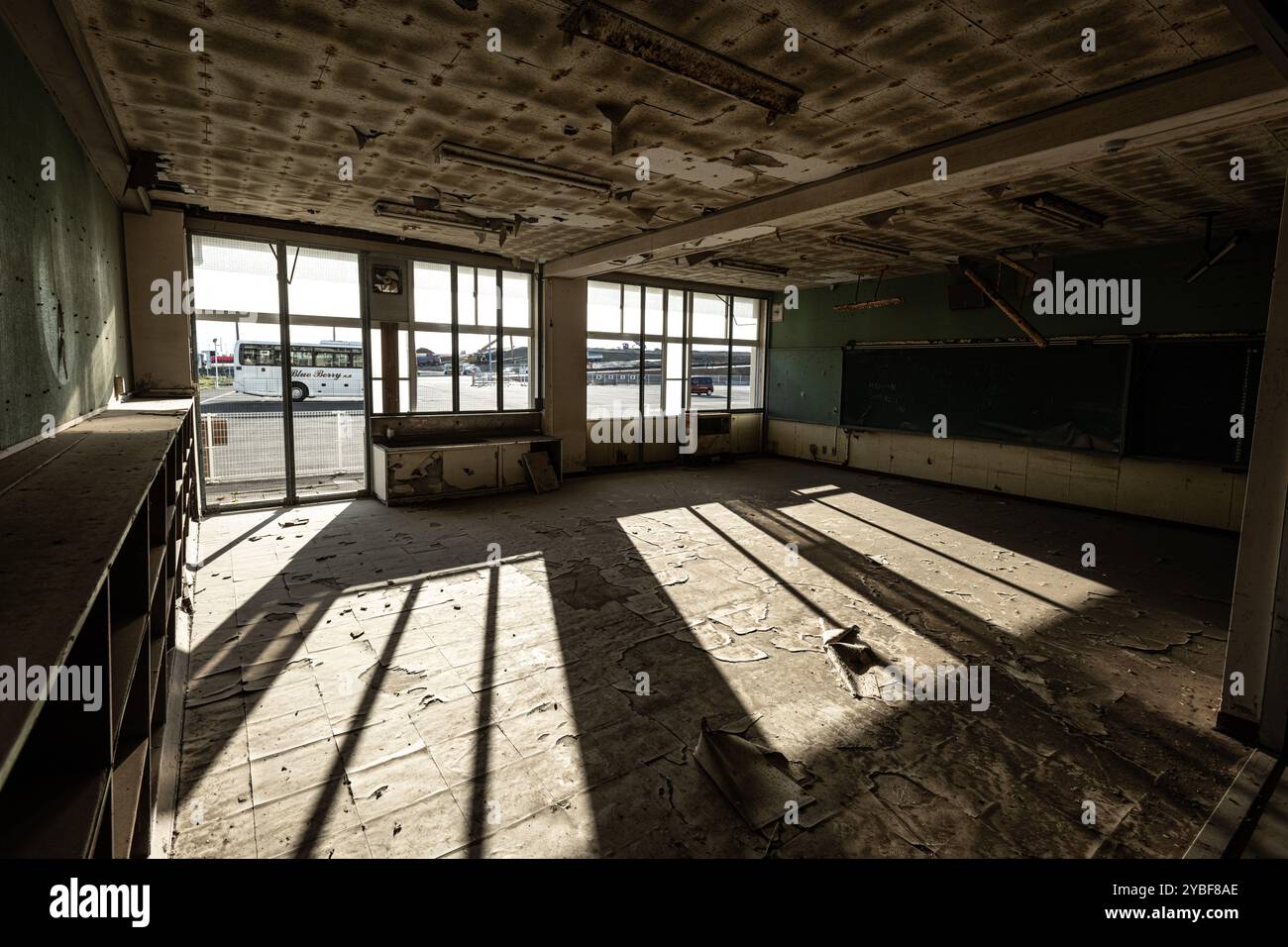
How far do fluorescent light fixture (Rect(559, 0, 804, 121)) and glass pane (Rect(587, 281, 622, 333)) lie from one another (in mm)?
6496

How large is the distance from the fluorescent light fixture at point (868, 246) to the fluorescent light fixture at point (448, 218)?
3718mm

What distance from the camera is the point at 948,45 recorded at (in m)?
3.00

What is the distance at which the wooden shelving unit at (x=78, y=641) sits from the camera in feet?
3.38

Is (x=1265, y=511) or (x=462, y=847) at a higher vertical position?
(x=1265, y=511)

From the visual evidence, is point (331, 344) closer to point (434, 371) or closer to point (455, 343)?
point (434, 371)

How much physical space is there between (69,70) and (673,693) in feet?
14.5

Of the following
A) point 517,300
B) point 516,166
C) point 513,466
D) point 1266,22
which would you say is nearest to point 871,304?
point 517,300

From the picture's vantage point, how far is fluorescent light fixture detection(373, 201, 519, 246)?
239 inches

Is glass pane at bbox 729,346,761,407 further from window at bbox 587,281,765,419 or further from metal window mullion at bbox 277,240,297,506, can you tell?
metal window mullion at bbox 277,240,297,506

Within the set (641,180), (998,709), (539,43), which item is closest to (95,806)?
(539,43)

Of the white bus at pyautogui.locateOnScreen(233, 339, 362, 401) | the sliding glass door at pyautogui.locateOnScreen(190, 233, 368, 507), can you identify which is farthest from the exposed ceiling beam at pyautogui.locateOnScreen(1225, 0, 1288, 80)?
the white bus at pyautogui.locateOnScreen(233, 339, 362, 401)

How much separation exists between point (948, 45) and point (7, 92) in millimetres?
4193

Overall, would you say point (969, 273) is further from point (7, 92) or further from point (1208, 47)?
point (7, 92)

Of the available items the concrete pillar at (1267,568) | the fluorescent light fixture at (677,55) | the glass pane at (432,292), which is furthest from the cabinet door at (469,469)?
the concrete pillar at (1267,568)
